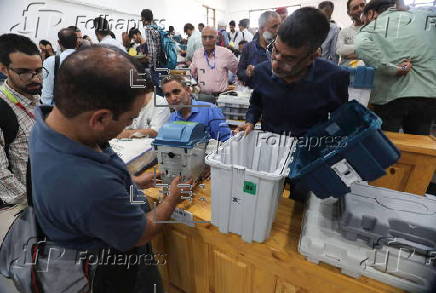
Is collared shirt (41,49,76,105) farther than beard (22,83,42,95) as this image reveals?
Yes

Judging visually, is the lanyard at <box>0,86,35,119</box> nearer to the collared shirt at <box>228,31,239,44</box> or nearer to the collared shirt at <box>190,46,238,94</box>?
the collared shirt at <box>190,46,238,94</box>

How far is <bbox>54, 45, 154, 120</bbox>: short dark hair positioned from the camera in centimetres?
64

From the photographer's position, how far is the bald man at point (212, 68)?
3.27m

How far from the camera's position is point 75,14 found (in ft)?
20.2

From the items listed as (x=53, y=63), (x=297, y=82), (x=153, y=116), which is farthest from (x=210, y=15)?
(x=297, y=82)

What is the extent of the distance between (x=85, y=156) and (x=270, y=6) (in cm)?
1401

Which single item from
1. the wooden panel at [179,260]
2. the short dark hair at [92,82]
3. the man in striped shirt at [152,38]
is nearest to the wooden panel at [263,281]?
the wooden panel at [179,260]

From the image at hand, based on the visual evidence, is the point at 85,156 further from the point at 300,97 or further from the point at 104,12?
the point at 104,12

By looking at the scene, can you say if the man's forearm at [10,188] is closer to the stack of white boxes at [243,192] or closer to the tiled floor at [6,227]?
the tiled floor at [6,227]

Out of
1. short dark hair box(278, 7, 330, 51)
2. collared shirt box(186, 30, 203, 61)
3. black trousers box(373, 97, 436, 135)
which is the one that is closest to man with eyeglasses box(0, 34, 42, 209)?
short dark hair box(278, 7, 330, 51)

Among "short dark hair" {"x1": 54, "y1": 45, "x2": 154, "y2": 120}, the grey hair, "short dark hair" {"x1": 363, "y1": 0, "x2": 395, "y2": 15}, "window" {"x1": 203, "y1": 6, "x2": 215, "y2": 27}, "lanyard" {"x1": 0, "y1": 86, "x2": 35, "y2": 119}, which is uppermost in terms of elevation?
"window" {"x1": 203, "y1": 6, "x2": 215, "y2": 27}

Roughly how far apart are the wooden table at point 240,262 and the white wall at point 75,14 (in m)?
2.74

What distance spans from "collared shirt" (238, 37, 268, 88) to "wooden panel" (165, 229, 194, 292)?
210 centimetres

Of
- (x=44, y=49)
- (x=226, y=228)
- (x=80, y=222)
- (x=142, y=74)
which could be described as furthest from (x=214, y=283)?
(x=44, y=49)
